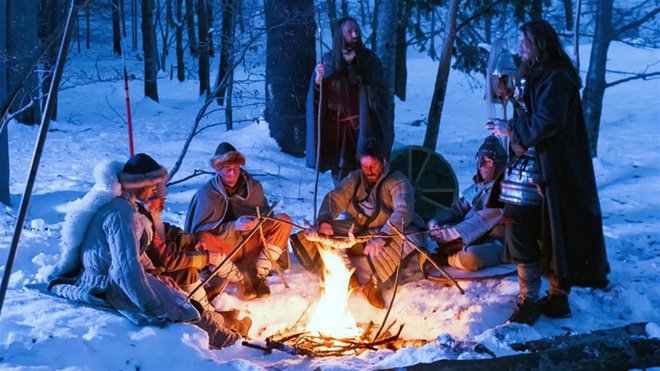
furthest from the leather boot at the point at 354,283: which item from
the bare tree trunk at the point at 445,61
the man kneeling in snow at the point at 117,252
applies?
the bare tree trunk at the point at 445,61

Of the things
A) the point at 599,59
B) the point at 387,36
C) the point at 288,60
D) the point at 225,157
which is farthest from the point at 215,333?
the point at 599,59

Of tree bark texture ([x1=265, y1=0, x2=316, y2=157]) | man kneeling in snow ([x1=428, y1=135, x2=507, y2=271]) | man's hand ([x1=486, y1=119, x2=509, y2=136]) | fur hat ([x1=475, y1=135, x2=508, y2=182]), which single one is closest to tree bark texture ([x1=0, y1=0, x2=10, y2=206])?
tree bark texture ([x1=265, y1=0, x2=316, y2=157])

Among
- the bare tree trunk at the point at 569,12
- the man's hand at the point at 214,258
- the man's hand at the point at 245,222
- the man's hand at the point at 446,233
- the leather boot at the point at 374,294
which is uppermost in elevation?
the bare tree trunk at the point at 569,12

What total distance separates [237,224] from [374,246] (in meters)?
1.13

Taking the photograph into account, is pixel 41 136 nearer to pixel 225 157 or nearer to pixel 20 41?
pixel 225 157

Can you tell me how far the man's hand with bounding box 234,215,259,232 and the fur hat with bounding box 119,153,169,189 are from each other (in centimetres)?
117

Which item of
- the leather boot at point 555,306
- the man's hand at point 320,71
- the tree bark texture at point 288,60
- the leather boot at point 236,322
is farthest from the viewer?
the tree bark texture at point 288,60

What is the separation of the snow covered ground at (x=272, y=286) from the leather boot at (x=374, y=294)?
0.08 m

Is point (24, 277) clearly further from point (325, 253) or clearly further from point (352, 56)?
point (352, 56)

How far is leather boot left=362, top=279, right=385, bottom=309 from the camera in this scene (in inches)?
230

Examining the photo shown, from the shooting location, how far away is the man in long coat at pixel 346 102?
653 cm

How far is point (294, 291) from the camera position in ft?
19.6

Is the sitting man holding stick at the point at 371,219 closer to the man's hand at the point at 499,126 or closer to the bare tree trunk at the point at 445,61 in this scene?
the man's hand at the point at 499,126

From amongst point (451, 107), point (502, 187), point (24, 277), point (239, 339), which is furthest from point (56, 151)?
point (451, 107)
